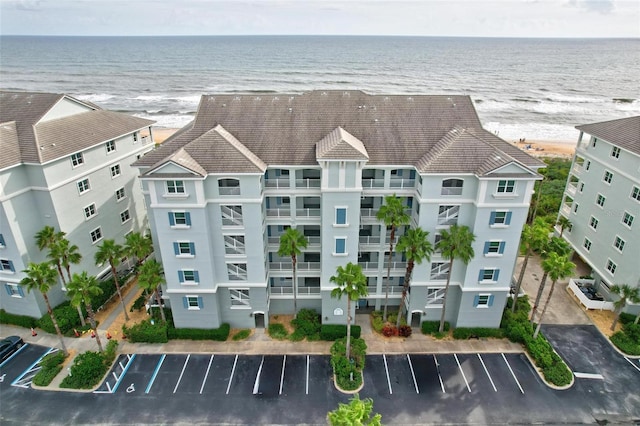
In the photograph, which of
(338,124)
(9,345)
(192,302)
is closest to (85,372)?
(9,345)

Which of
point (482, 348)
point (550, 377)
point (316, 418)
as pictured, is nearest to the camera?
point (316, 418)

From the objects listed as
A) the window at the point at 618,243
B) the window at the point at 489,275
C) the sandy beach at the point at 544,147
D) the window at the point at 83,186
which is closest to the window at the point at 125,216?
the window at the point at 83,186

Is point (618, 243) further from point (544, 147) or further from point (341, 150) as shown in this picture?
point (544, 147)

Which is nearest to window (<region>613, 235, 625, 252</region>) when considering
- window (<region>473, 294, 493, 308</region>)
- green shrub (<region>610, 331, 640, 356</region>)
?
green shrub (<region>610, 331, 640, 356</region>)

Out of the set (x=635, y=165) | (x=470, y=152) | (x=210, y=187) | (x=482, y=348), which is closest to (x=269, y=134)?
(x=210, y=187)

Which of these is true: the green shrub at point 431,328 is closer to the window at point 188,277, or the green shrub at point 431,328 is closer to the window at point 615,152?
the window at point 188,277

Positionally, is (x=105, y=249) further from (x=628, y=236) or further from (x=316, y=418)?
(x=628, y=236)
